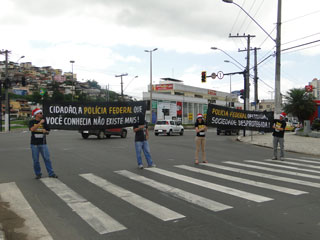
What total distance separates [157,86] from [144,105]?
66351 millimetres

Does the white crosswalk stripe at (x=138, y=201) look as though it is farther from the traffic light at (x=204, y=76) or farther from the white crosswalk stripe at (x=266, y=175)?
the traffic light at (x=204, y=76)

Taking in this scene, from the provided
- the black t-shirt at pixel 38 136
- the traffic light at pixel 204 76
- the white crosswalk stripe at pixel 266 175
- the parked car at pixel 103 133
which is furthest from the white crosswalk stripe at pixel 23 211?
the traffic light at pixel 204 76

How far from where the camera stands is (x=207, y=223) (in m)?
4.89

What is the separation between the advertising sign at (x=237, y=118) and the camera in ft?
55.5

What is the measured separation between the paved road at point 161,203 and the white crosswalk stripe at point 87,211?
0.05ft

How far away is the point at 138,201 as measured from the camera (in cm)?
614

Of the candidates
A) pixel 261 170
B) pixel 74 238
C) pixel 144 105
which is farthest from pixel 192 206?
pixel 144 105

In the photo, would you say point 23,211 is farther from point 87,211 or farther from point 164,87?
point 164,87

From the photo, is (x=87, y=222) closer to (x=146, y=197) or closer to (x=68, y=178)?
→ (x=146, y=197)

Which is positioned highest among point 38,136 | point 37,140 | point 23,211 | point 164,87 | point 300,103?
point 164,87

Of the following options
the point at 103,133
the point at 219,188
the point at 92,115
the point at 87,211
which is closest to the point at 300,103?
the point at 103,133

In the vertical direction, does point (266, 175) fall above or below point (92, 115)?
below

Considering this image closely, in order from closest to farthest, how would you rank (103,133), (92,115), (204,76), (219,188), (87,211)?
1. (87,211)
2. (219,188)
3. (92,115)
4. (103,133)
5. (204,76)

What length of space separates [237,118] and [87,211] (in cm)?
1501
